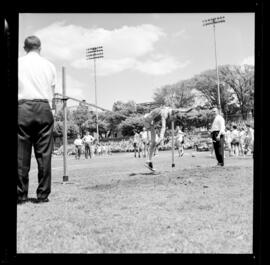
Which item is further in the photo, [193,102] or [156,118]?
[193,102]

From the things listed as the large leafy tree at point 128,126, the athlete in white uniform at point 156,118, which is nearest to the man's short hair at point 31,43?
the athlete in white uniform at point 156,118

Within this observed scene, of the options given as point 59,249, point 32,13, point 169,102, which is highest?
point 169,102

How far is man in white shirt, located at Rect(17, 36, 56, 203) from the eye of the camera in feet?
12.7

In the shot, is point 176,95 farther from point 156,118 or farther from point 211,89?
point 156,118

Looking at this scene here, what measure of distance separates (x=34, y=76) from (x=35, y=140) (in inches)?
28.7

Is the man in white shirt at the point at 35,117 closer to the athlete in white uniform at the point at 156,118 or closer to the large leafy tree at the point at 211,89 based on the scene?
the athlete in white uniform at the point at 156,118

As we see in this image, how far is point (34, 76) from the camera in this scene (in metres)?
3.89

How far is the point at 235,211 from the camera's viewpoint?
3.77m

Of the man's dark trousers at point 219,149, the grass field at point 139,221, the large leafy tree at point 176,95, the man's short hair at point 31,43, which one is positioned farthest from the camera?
the large leafy tree at point 176,95

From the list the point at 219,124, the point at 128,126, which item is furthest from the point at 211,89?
the point at 219,124

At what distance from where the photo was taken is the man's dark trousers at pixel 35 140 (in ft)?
12.9
